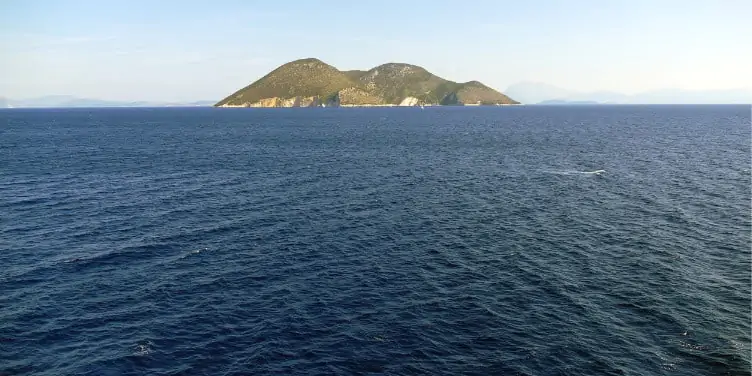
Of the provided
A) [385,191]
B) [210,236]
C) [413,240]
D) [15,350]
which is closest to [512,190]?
[385,191]

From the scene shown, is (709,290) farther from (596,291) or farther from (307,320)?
(307,320)

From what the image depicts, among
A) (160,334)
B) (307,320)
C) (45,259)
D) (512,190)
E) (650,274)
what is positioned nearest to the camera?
(160,334)

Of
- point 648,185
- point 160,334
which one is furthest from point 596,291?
point 648,185

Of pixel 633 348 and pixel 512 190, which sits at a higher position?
pixel 512 190

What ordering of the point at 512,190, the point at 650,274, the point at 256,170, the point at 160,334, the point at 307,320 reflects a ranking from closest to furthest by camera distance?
1. the point at 160,334
2. the point at 307,320
3. the point at 650,274
4. the point at 512,190
5. the point at 256,170

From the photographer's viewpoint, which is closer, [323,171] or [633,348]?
[633,348]

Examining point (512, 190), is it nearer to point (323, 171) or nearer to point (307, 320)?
point (323, 171)
